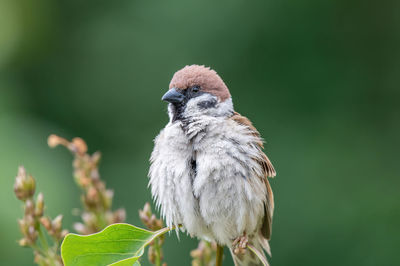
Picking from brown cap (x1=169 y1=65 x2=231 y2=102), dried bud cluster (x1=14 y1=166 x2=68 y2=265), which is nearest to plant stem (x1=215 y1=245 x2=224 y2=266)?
dried bud cluster (x1=14 y1=166 x2=68 y2=265)

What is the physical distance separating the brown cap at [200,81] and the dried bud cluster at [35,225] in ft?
2.91

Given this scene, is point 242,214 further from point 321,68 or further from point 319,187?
point 321,68

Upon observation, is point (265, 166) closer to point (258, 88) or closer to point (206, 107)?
point (206, 107)

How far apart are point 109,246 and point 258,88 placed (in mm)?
2840

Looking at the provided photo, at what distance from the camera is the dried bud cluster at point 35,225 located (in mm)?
1427

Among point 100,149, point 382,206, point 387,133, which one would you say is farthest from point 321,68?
point 100,149

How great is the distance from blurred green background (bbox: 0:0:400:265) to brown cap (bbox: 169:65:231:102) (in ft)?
5.36

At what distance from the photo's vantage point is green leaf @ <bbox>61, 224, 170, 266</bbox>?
4.55 ft

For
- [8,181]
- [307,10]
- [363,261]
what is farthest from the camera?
[307,10]

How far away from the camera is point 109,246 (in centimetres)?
146

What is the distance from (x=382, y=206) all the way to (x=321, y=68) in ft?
3.74

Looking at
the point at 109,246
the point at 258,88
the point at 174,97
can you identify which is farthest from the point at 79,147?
the point at 258,88

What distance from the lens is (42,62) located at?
4.49m

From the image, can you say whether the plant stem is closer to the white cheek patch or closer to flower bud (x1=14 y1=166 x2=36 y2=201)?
flower bud (x1=14 y1=166 x2=36 y2=201)
